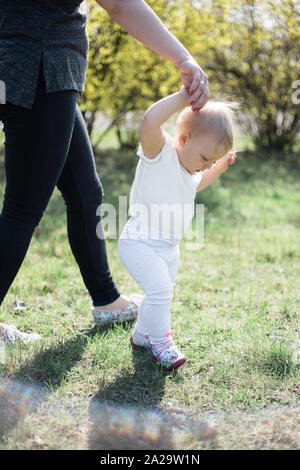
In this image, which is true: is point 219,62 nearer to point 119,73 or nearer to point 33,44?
point 119,73

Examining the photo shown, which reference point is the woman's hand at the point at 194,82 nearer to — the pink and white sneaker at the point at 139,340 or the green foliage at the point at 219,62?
the pink and white sneaker at the point at 139,340

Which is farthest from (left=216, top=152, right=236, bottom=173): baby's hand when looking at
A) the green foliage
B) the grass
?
the green foliage

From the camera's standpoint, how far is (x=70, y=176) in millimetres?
2043

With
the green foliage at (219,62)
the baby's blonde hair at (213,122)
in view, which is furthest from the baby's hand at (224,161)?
the green foliage at (219,62)

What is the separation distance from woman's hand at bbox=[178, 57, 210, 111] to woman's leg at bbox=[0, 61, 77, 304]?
39 centimetres

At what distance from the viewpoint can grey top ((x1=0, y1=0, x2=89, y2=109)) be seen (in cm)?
158

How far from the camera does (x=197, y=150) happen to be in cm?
190

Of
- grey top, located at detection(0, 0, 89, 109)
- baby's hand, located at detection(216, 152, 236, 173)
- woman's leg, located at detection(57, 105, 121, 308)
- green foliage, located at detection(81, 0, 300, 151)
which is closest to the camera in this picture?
grey top, located at detection(0, 0, 89, 109)

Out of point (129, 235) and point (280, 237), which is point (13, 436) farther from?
point (280, 237)

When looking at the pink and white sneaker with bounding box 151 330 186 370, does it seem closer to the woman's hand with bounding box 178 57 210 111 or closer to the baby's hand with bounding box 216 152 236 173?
the baby's hand with bounding box 216 152 236 173

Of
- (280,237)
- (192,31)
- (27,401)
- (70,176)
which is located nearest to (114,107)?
(192,31)

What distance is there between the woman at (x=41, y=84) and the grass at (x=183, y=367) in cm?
47

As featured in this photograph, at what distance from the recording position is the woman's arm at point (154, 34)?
1.70 metres

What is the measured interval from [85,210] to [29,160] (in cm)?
47
